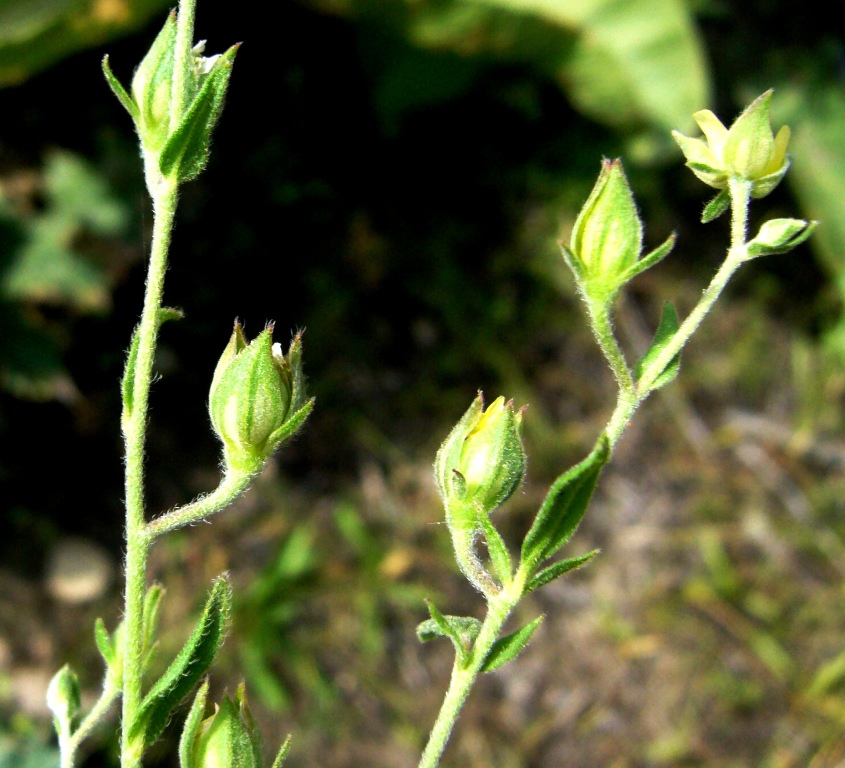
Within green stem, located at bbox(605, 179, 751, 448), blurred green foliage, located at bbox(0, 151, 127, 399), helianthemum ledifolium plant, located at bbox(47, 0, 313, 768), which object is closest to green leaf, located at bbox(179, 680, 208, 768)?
helianthemum ledifolium plant, located at bbox(47, 0, 313, 768)

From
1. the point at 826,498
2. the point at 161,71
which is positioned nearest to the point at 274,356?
the point at 161,71

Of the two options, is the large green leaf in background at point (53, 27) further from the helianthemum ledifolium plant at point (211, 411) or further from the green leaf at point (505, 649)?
the green leaf at point (505, 649)

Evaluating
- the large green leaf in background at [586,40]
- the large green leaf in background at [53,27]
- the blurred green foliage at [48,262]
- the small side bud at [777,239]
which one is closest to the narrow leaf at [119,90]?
the small side bud at [777,239]

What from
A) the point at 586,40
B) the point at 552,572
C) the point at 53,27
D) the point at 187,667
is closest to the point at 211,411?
the point at 187,667

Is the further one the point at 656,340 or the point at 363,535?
the point at 363,535

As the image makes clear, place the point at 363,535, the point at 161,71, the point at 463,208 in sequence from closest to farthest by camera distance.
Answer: the point at 161,71
the point at 363,535
the point at 463,208

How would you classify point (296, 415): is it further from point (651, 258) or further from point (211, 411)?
point (651, 258)

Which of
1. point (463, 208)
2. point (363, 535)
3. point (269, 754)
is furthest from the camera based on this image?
point (463, 208)

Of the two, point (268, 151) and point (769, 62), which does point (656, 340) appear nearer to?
point (268, 151)

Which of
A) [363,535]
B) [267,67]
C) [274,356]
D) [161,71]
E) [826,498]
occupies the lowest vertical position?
[826,498]
